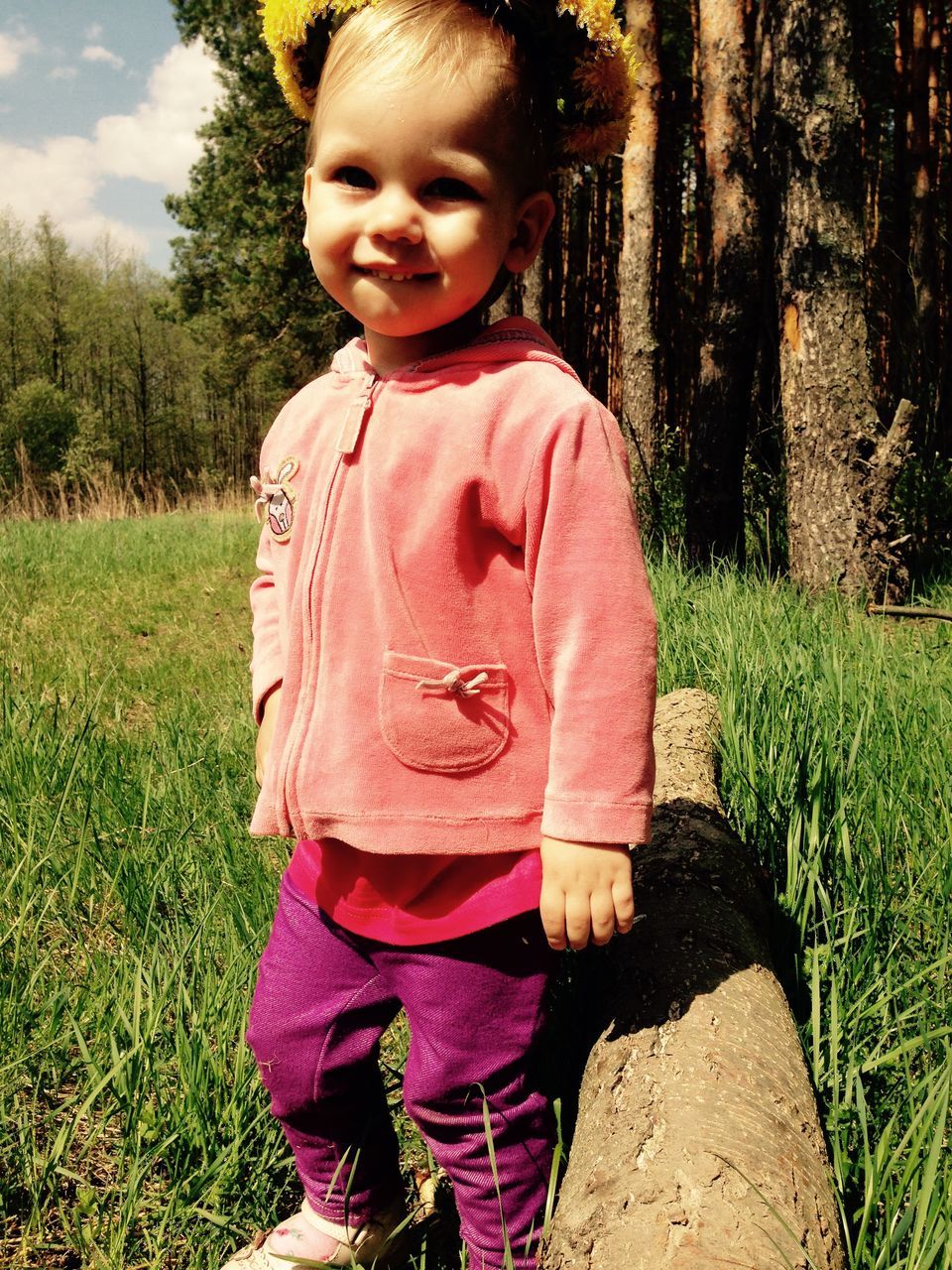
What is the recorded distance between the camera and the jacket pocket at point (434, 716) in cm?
Result: 133

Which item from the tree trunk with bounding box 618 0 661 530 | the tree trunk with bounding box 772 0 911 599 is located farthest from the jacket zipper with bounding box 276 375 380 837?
the tree trunk with bounding box 618 0 661 530

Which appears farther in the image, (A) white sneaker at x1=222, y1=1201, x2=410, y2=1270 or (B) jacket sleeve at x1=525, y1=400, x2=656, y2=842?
(A) white sneaker at x1=222, y1=1201, x2=410, y2=1270

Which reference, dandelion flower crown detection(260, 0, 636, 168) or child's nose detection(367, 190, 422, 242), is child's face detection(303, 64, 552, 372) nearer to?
child's nose detection(367, 190, 422, 242)

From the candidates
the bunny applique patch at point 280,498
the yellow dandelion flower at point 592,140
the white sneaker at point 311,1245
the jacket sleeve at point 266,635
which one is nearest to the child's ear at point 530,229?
the yellow dandelion flower at point 592,140

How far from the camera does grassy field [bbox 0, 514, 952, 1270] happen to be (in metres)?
1.50

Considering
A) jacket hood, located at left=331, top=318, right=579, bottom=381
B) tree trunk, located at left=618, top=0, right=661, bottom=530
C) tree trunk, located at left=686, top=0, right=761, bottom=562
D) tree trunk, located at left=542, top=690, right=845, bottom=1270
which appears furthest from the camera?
tree trunk, located at left=618, top=0, right=661, bottom=530

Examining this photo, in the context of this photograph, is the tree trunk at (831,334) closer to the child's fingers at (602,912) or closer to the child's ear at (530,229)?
the child's ear at (530,229)

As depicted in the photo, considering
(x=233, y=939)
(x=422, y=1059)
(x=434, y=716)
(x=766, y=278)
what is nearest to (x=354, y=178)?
(x=434, y=716)

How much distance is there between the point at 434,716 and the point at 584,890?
0.96 ft

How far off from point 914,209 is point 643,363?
3.68 m

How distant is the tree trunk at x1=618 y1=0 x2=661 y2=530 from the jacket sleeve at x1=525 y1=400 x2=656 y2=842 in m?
6.12

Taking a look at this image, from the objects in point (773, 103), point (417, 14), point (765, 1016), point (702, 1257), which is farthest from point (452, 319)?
point (773, 103)

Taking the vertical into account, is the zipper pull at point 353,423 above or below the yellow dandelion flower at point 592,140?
below

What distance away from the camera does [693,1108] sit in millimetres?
1178
